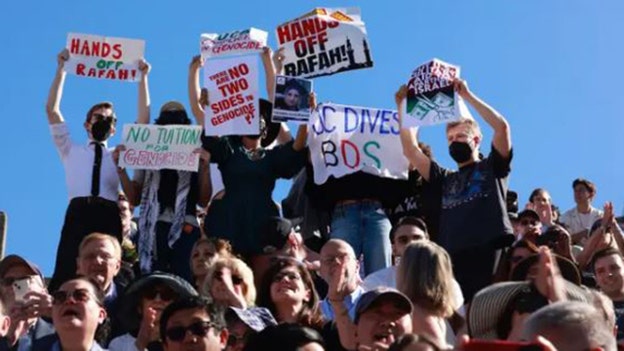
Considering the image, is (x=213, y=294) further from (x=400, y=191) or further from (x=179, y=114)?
(x=179, y=114)

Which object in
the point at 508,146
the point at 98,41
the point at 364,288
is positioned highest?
the point at 98,41

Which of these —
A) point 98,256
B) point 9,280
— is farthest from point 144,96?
point 9,280

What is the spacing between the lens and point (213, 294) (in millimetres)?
8297

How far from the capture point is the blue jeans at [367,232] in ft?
33.6

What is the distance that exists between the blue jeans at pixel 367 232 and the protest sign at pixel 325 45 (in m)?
1.94

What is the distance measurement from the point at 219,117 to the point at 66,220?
1.49 meters

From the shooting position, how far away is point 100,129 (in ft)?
36.8

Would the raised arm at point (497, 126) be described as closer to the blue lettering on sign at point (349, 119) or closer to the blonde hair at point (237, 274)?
the blue lettering on sign at point (349, 119)

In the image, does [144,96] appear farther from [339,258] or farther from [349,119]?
[339,258]

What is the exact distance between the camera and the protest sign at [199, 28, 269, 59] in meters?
11.9

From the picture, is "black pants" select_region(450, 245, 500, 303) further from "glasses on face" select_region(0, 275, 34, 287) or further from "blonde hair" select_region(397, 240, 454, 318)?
"glasses on face" select_region(0, 275, 34, 287)

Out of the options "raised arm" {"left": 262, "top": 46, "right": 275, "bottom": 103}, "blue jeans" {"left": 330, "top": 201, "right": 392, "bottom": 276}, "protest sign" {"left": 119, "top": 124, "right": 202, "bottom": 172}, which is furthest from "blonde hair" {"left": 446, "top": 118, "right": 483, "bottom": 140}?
"protest sign" {"left": 119, "top": 124, "right": 202, "bottom": 172}

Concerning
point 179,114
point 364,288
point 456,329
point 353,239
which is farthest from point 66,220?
point 456,329

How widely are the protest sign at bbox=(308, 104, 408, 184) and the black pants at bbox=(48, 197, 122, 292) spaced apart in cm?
164
